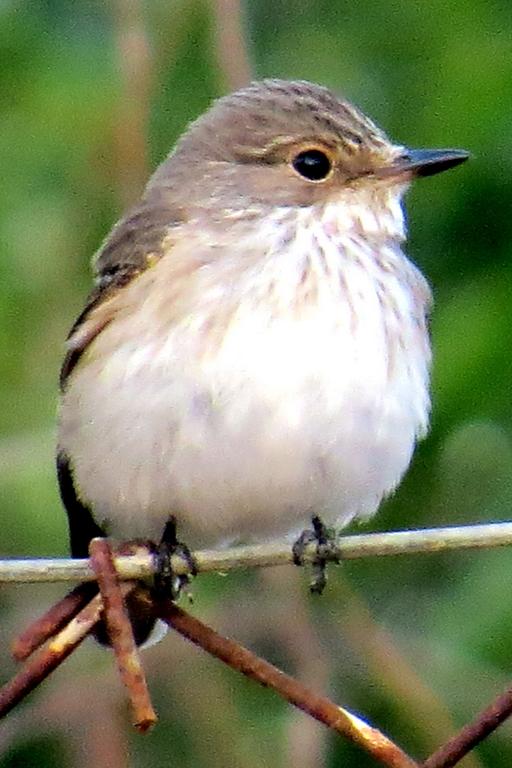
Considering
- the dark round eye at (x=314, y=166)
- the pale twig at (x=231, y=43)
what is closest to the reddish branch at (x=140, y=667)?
the dark round eye at (x=314, y=166)

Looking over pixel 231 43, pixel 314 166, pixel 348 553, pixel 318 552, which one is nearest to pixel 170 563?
pixel 318 552

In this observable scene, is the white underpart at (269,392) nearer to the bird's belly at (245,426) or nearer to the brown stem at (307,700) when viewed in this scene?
the bird's belly at (245,426)

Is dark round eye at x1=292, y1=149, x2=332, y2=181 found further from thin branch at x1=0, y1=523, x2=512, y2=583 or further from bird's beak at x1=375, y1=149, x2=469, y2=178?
thin branch at x1=0, y1=523, x2=512, y2=583

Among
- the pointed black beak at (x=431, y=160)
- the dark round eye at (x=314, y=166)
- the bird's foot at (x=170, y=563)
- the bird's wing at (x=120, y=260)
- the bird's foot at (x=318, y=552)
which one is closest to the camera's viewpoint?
the bird's foot at (x=170, y=563)

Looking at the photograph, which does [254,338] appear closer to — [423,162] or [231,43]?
[423,162]

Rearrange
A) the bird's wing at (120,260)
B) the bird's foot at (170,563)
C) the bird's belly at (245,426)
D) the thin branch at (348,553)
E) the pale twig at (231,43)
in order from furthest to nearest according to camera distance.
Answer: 1. the pale twig at (231,43)
2. the bird's wing at (120,260)
3. the bird's belly at (245,426)
4. the bird's foot at (170,563)
5. the thin branch at (348,553)
